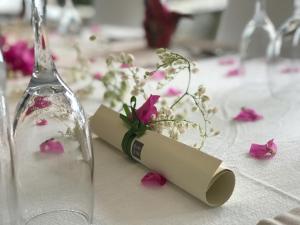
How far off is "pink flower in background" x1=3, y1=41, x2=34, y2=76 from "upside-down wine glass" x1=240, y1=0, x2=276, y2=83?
1.61ft

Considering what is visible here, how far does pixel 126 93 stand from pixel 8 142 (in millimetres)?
397

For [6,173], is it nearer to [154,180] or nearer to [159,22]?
[154,180]

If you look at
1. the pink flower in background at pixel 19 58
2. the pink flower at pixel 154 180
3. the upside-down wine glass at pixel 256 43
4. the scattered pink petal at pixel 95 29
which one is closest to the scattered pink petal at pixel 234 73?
the upside-down wine glass at pixel 256 43

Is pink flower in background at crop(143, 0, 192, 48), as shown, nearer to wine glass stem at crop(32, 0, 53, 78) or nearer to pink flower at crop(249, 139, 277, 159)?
pink flower at crop(249, 139, 277, 159)

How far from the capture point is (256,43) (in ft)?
3.65

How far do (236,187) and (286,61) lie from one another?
52 cm

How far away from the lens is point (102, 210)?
22.8 inches

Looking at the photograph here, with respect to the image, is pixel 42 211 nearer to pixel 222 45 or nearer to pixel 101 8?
pixel 222 45

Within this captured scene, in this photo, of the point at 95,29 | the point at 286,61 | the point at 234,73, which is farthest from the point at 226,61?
the point at 95,29

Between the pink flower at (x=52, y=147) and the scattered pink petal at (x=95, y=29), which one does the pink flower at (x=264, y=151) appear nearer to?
the pink flower at (x=52, y=147)

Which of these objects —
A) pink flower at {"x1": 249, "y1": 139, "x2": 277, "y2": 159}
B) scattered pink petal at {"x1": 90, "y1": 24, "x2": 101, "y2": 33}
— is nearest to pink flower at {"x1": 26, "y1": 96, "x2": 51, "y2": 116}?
pink flower at {"x1": 249, "y1": 139, "x2": 277, "y2": 159}

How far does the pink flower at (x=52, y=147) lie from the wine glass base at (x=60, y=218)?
0.25 ft

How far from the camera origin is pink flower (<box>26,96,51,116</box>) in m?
0.57

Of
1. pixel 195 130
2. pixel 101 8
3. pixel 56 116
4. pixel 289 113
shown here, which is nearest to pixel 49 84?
pixel 56 116
